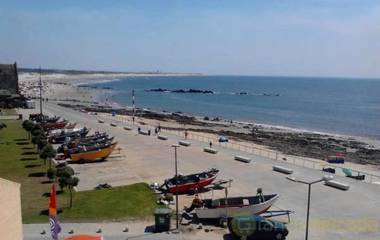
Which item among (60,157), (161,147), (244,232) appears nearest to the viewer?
(244,232)

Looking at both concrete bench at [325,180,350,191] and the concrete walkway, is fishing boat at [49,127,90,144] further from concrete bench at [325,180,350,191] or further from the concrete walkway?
concrete bench at [325,180,350,191]

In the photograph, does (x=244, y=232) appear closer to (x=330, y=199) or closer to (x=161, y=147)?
(x=330, y=199)

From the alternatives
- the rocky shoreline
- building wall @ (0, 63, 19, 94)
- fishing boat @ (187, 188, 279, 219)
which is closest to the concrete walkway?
fishing boat @ (187, 188, 279, 219)

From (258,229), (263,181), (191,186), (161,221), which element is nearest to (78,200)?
(161,221)

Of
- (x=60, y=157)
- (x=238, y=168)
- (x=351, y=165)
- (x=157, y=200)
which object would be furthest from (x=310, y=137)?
(x=157, y=200)

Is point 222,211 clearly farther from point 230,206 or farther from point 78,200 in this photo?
point 78,200

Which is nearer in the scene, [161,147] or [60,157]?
[60,157]
